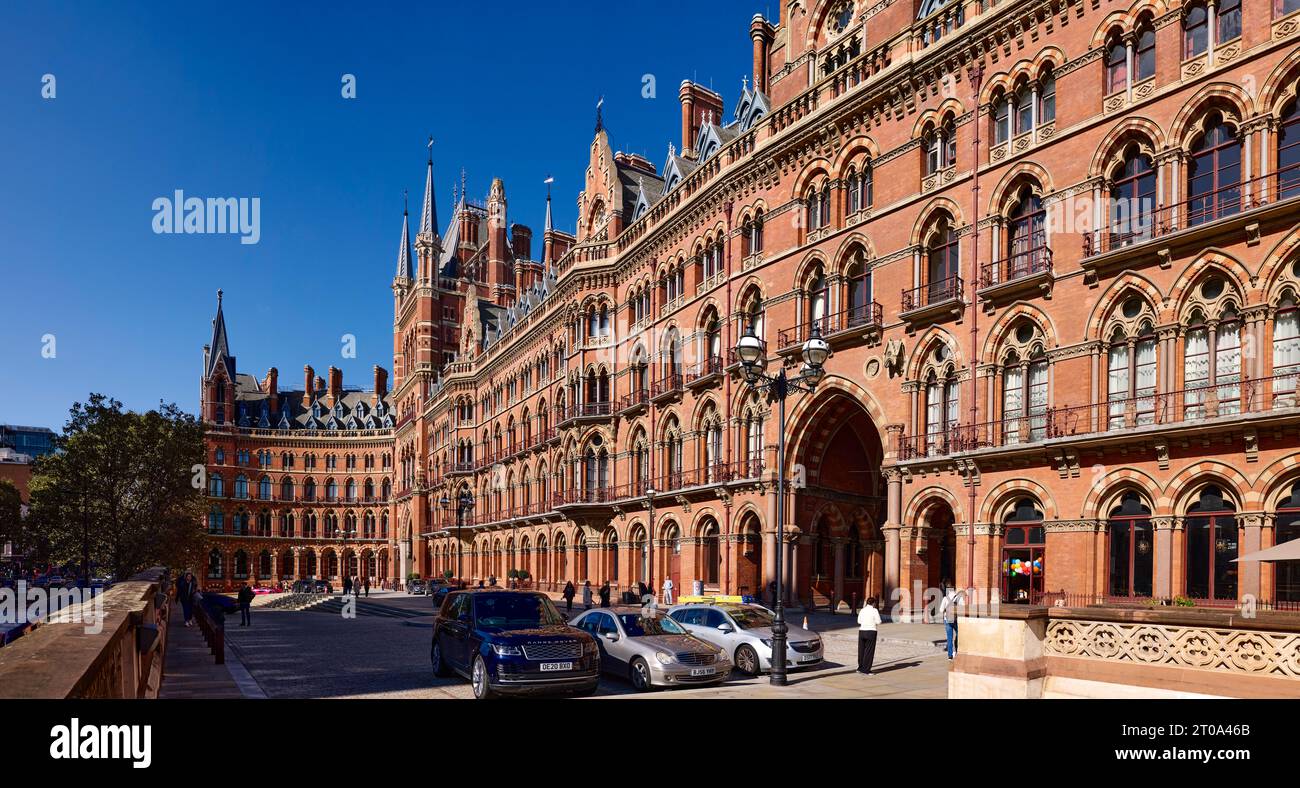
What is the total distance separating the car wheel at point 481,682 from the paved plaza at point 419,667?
2.19 ft

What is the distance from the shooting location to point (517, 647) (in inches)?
543

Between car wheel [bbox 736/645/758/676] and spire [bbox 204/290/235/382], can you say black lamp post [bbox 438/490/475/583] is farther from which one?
car wheel [bbox 736/645/758/676]

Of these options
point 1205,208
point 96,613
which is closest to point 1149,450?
point 1205,208

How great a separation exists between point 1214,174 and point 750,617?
1551 centimetres

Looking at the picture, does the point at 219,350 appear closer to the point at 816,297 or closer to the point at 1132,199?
the point at 816,297

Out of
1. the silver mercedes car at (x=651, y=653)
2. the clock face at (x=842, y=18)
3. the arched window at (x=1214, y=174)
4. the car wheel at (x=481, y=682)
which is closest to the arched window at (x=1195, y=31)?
the arched window at (x=1214, y=174)

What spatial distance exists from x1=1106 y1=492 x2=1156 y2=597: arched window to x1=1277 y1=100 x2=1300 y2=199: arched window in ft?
25.7

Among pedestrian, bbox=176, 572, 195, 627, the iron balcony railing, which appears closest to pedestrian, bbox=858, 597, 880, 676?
the iron balcony railing

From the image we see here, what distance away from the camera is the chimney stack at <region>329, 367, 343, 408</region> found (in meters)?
108

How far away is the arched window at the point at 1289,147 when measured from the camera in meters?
19.8

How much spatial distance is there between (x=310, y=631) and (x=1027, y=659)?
1143 inches

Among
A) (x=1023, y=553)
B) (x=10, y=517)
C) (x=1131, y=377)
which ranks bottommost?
(x=10, y=517)

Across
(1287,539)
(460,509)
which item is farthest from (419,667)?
(460,509)
